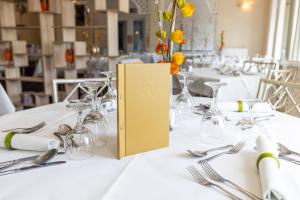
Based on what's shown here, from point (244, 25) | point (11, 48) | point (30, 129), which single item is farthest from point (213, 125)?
point (244, 25)

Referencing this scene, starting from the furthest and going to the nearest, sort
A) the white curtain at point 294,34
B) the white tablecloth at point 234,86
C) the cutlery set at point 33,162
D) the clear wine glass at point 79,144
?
the white curtain at point 294,34 < the white tablecloth at point 234,86 < the clear wine glass at point 79,144 < the cutlery set at point 33,162

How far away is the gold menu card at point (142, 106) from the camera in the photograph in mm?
818

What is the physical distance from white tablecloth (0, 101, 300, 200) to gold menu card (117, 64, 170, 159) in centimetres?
4

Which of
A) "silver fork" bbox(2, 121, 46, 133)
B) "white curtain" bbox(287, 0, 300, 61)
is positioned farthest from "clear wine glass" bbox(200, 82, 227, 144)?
"white curtain" bbox(287, 0, 300, 61)

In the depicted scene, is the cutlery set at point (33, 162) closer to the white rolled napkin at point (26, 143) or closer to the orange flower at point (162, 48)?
the white rolled napkin at point (26, 143)

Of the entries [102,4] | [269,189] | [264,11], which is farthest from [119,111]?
[264,11]

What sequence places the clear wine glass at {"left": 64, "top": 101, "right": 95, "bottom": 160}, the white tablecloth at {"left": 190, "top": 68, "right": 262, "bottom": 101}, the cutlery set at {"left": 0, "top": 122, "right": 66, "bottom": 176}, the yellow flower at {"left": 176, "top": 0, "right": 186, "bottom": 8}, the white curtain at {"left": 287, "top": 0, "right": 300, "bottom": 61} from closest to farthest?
the cutlery set at {"left": 0, "top": 122, "right": 66, "bottom": 176} → the clear wine glass at {"left": 64, "top": 101, "right": 95, "bottom": 160} → the yellow flower at {"left": 176, "top": 0, "right": 186, "bottom": 8} → the white tablecloth at {"left": 190, "top": 68, "right": 262, "bottom": 101} → the white curtain at {"left": 287, "top": 0, "right": 300, "bottom": 61}

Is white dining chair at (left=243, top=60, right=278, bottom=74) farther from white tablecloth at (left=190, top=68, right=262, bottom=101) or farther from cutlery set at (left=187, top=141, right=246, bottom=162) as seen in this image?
cutlery set at (left=187, top=141, right=246, bottom=162)

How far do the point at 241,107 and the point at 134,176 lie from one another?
89cm

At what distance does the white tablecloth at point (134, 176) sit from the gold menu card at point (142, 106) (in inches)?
1.7

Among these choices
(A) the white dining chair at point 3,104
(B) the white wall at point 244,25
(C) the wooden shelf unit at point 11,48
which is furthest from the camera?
(B) the white wall at point 244,25

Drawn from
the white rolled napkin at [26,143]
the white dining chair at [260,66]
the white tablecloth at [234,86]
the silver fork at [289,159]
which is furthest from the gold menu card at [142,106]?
the white dining chair at [260,66]

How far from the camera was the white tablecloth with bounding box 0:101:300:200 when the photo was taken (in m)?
0.66

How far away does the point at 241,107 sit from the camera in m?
1.42
